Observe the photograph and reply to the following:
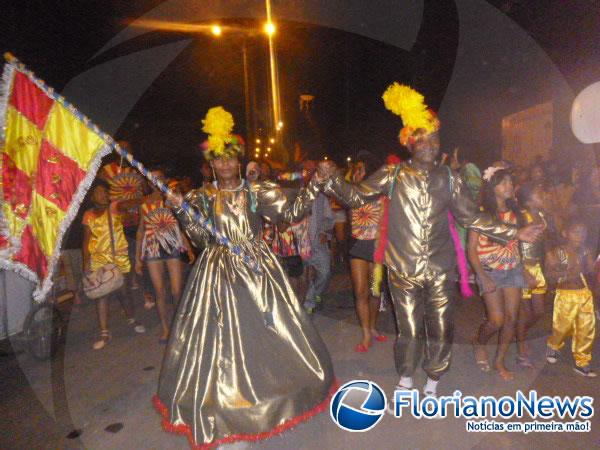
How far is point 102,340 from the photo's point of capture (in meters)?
5.30

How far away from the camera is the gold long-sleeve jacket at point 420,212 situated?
348 centimetres

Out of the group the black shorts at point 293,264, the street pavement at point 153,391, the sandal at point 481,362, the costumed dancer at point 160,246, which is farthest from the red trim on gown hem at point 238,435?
the black shorts at point 293,264

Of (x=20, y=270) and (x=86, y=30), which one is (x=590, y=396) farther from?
Answer: (x=86, y=30)

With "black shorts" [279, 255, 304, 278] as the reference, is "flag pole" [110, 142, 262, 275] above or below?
above

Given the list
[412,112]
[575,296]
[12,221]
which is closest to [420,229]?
[412,112]

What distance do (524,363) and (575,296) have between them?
78 cm

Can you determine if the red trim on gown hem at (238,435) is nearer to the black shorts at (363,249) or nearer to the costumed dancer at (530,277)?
the black shorts at (363,249)

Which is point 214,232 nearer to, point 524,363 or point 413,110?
point 413,110

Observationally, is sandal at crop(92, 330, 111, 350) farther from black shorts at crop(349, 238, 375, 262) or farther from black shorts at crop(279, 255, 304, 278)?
black shorts at crop(349, 238, 375, 262)

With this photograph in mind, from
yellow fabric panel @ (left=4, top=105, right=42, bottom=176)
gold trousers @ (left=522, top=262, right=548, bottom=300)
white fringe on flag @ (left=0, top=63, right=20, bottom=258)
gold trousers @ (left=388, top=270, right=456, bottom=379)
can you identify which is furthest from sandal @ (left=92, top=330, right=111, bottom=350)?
gold trousers @ (left=522, top=262, right=548, bottom=300)

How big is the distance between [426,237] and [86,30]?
8066 millimetres

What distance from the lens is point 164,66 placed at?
15.2 m

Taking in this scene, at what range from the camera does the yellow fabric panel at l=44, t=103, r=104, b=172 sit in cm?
305

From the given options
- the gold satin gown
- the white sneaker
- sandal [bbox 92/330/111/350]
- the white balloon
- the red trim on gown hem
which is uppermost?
the white balloon
